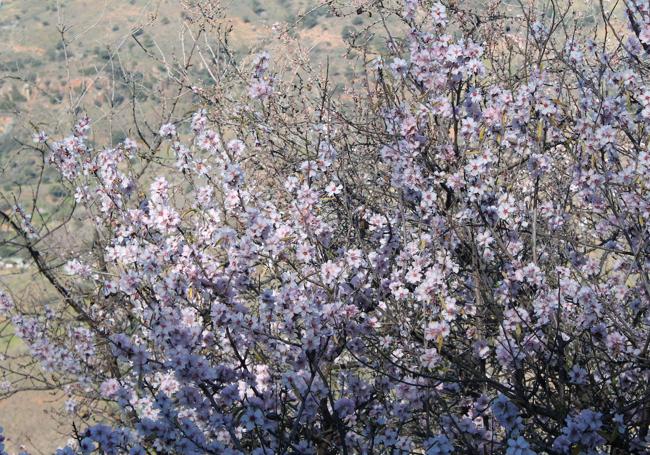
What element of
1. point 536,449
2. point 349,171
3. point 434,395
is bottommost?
point 536,449

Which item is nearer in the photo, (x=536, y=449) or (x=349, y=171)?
(x=536, y=449)

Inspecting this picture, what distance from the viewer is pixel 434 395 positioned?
12.5 ft

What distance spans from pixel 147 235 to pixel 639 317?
283 cm

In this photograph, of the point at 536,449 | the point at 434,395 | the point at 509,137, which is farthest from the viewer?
the point at 509,137

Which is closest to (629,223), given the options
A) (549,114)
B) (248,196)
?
(549,114)

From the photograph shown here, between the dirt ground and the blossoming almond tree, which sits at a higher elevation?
the dirt ground

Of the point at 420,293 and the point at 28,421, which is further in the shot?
the point at 28,421

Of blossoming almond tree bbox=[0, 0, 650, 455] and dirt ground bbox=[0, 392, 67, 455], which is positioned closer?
blossoming almond tree bbox=[0, 0, 650, 455]

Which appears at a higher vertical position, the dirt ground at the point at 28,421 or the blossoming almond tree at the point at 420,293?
the dirt ground at the point at 28,421

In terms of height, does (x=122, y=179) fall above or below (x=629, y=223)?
above

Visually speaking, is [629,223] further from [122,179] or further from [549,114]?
[122,179]

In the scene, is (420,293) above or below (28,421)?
below

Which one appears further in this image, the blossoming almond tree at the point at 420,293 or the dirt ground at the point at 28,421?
the dirt ground at the point at 28,421

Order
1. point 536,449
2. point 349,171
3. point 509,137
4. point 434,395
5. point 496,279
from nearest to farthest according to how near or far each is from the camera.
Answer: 1. point 536,449
2. point 434,395
3. point 509,137
4. point 496,279
5. point 349,171
